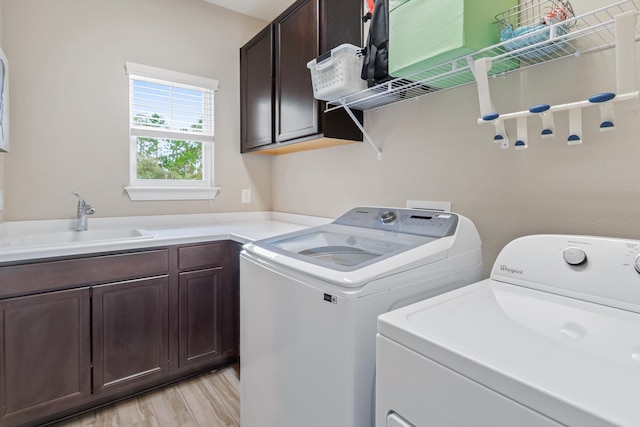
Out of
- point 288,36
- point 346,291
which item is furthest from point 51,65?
point 346,291

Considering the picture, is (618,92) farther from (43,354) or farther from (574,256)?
(43,354)

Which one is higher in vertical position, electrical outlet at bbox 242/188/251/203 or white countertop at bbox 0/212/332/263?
electrical outlet at bbox 242/188/251/203

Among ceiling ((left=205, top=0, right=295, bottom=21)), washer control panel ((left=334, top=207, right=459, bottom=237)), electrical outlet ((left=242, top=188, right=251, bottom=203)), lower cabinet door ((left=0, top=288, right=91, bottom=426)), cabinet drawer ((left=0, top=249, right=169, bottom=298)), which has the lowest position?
lower cabinet door ((left=0, top=288, right=91, bottom=426))

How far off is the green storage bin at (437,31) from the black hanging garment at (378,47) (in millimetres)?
127

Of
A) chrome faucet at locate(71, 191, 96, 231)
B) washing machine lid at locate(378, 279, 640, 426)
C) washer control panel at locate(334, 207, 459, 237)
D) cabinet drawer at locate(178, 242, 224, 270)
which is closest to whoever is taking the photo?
washing machine lid at locate(378, 279, 640, 426)

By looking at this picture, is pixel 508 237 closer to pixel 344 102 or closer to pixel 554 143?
pixel 554 143

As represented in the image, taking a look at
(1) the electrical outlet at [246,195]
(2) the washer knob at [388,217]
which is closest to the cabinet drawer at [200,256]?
(1) the electrical outlet at [246,195]

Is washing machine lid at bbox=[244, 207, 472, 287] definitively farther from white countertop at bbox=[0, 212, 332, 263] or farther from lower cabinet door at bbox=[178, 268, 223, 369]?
lower cabinet door at bbox=[178, 268, 223, 369]

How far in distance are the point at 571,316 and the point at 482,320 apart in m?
0.24

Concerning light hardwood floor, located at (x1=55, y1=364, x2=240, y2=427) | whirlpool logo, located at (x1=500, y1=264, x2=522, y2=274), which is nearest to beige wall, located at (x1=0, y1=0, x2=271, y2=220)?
light hardwood floor, located at (x1=55, y1=364, x2=240, y2=427)

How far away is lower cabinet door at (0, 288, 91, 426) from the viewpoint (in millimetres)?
1573

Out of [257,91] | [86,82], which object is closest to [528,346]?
[257,91]

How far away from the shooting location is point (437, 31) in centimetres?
118

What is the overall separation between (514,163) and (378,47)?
77 cm
